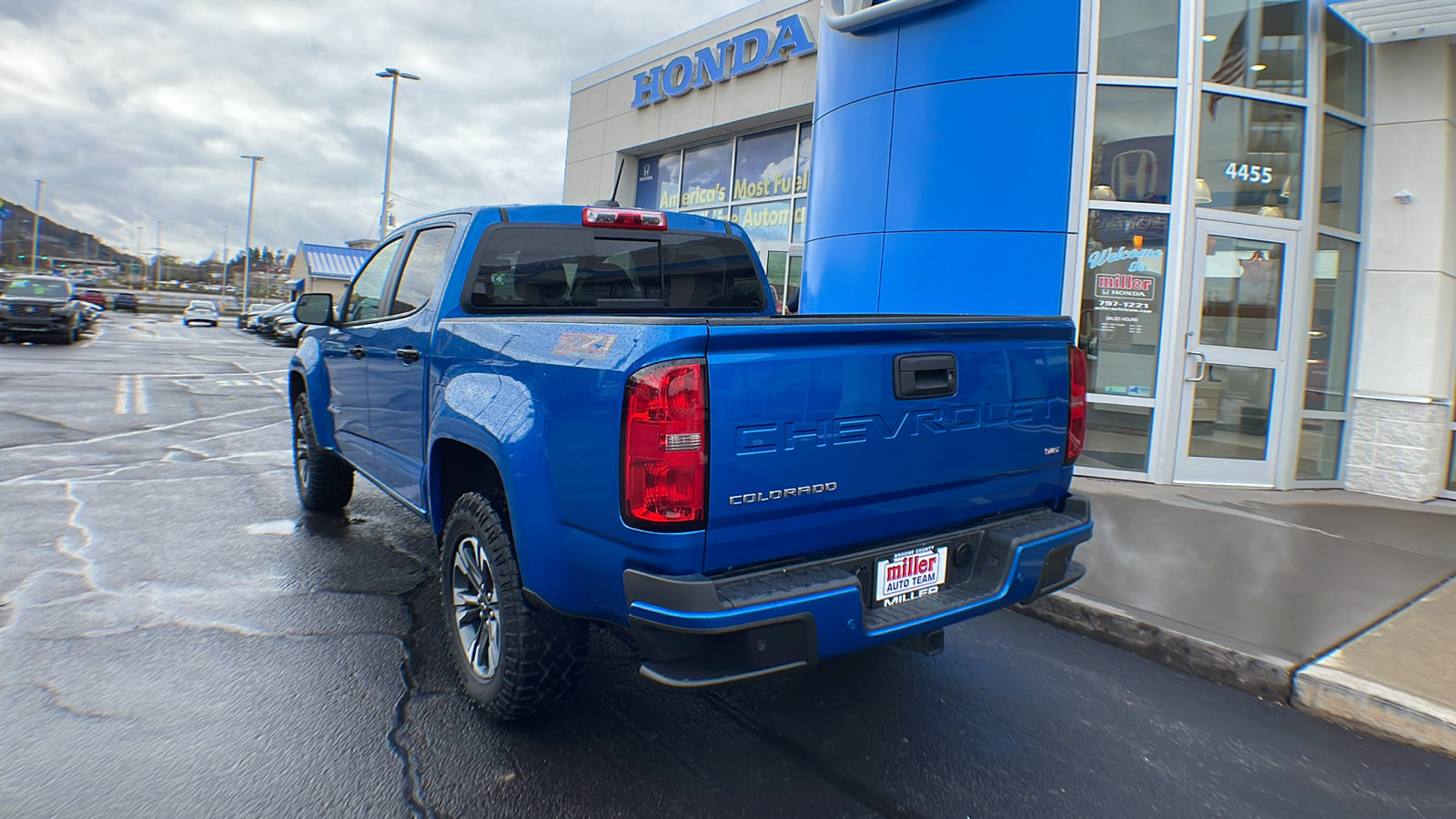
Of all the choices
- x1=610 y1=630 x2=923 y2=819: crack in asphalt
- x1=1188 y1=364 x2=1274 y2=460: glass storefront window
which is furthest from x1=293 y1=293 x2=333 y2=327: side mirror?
x1=1188 y1=364 x2=1274 y2=460: glass storefront window

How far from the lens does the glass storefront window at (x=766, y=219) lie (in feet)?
47.1

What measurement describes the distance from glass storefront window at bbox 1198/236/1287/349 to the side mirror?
281 inches

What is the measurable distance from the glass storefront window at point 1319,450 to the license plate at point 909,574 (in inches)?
269

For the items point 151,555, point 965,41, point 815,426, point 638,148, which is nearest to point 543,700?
point 815,426

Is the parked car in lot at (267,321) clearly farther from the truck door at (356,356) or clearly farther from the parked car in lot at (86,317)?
the truck door at (356,356)

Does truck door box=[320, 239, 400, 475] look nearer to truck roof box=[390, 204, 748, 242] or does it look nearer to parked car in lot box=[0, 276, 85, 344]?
truck roof box=[390, 204, 748, 242]

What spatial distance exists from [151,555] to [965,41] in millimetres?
7912

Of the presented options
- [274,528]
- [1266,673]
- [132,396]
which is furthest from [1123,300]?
[132,396]

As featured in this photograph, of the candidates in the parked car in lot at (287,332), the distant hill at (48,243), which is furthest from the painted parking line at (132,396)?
the distant hill at (48,243)

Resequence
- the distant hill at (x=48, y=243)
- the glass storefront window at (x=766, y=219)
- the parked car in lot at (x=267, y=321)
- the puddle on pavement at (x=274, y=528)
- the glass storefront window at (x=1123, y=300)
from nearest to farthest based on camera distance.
Result: the puddle on pavement at (x=274, y=528), the glass storefront window at (x=1123, y=300), the glass storefront window at (x=766, y=219), the parked car in lot at (x=267, y=321), the distant hill at (x=48, y=243)

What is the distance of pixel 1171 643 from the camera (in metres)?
3.94

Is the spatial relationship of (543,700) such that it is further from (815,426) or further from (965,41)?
(965,41)

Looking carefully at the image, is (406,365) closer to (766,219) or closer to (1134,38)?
(1134,38)

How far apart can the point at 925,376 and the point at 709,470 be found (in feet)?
2.84
